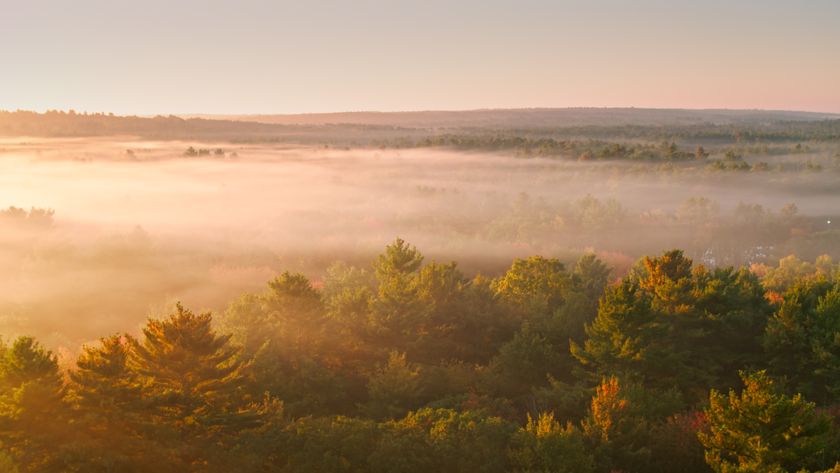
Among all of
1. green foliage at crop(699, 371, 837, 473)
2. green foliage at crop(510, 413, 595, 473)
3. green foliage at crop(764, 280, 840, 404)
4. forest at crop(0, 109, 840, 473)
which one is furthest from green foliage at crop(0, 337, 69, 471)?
green foliage at crop(764, 280, 840, 404)

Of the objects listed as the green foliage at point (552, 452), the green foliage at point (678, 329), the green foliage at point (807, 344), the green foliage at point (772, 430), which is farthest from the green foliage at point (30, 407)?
the green foliage at point (807, 344)

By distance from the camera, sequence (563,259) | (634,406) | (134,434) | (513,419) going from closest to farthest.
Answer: (134,434)
(634,406)
(513,419)
(563,259)

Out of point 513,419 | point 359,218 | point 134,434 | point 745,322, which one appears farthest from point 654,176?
point 134,434

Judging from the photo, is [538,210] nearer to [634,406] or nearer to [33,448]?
[634,406]

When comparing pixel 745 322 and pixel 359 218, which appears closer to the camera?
pixel 745 322

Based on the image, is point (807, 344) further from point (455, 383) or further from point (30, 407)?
point (30, 407)

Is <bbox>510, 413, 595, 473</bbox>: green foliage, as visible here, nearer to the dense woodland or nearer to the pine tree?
the dense woodland

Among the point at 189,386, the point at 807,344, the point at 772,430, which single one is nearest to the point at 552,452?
the point at 772,430

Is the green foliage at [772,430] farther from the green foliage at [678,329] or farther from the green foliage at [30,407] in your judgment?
the green foliage at [30,407]

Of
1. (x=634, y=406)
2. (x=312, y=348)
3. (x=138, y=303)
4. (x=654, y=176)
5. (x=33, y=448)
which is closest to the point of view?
(x=33, y=448)
